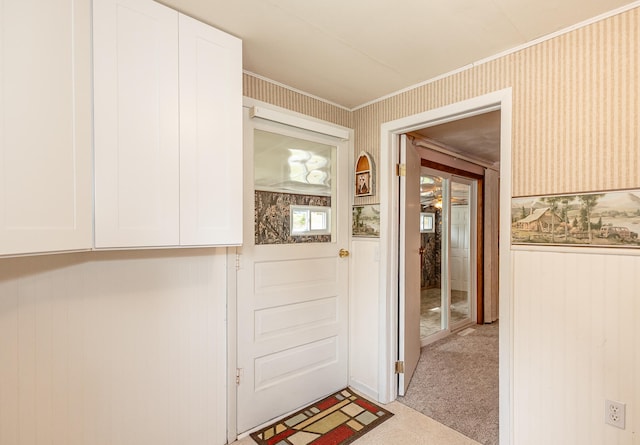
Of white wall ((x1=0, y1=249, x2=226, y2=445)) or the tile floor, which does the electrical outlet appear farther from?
the tile floor

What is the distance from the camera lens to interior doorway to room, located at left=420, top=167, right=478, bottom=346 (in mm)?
4000

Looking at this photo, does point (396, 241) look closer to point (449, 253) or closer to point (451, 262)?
point (449, 253)

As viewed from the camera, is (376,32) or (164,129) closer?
(164,129)

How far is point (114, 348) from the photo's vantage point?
1595 millimetres

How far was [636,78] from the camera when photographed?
1.41 metres

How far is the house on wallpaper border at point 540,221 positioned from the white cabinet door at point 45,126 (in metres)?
2.11

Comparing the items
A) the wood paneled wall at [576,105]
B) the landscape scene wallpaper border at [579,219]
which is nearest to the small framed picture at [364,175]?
the wood paneled wall at [576,105]

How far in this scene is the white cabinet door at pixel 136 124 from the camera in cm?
127

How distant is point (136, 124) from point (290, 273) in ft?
4.52

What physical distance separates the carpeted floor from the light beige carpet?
0.08m

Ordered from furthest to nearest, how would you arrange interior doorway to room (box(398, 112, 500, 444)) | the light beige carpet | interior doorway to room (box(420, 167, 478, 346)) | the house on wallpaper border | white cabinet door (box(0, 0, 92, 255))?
1. interior doorway to room (box(420, 167, 478, 346))
2. interior doorway to room (box(398, 112, 500, 444))
3. the light beige carpet
4. the house on wallpaper border
5. white cabinet door (box(0, 0, 92, 255))

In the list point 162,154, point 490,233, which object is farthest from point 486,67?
point 490,233

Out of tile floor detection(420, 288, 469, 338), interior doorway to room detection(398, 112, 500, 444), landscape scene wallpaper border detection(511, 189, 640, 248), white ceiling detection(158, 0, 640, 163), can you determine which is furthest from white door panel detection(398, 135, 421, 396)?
tile floor detection(420, 288, 469, 338)

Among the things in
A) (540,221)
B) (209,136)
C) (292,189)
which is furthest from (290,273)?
(540,221)
